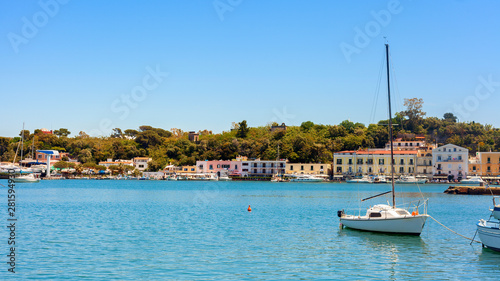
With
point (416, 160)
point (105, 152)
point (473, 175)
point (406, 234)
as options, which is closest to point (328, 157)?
point (416, 160)

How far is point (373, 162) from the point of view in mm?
113750

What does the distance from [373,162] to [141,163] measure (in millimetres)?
63757

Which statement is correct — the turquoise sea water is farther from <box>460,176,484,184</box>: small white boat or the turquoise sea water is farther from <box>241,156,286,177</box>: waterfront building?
<box>241,156,286,177</box>: waterfront building

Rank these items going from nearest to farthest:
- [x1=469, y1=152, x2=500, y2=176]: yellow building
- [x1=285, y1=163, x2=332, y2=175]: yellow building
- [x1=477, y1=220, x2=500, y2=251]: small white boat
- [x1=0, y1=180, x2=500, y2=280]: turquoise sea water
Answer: [x1=0, y1=180, x2=500, y2=280]: turquoise sea water
[x1=477, y1=220, x2=500, y2=251]: small white boat
[x1=469, y1=152, x2=500, y2=176]: yellow building
[x1=285, y1=163, x2=332, y2=175]: yellow building

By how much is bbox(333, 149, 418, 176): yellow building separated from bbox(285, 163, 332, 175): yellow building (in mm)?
2970

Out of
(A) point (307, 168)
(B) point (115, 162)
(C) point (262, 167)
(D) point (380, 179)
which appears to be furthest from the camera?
(B) point (115, 162)

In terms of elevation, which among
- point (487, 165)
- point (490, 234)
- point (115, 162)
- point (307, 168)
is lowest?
point (490, 234)

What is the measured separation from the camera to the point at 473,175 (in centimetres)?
10900

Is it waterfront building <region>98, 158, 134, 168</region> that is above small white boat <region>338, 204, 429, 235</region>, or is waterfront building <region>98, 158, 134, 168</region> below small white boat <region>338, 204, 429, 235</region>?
above

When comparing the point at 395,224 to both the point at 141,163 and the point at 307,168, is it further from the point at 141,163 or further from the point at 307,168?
the point at 141,163

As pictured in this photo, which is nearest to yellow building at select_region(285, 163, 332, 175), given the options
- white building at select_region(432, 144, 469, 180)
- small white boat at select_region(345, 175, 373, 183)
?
small white boat at select_region(345, 175, 373, 183)

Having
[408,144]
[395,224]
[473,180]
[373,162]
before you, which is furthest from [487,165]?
[395,224]

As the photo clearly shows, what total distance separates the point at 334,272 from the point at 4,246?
1460cm

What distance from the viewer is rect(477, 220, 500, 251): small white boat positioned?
67.7 feet
